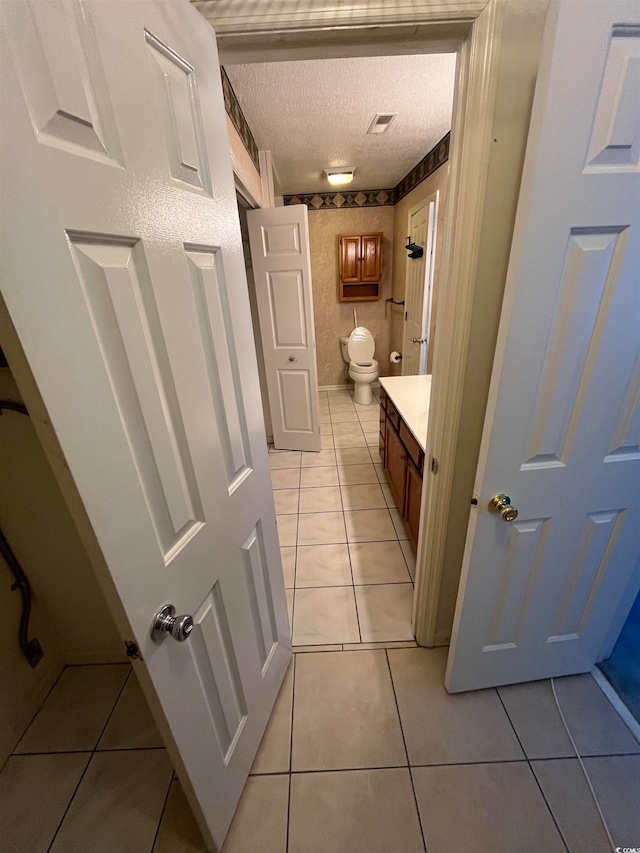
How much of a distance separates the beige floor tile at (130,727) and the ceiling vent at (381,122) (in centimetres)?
337

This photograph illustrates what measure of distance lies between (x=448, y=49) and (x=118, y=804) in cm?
239

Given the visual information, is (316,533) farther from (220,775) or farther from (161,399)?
(161,399)

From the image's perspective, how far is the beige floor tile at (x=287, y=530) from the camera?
214cm

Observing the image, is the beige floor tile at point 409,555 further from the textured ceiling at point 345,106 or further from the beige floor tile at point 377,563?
the textured ceiling at point 345,106

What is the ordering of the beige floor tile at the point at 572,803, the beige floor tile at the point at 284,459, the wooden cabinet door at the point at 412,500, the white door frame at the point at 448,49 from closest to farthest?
the white door frame at the point at 448,49, the beige floor tile at the point at 572,803, the wooden cabinet door at the point at 412,500, the beige floor tile at the point at 284,459

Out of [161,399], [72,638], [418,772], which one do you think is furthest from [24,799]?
[161,399]

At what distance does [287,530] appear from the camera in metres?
2.24

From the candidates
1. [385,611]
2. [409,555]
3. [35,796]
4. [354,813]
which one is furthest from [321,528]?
[35,796]

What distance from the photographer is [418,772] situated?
112cm

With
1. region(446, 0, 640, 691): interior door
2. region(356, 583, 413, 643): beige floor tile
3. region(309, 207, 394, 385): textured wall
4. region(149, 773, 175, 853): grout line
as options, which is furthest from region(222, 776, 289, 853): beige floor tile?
region(309, 207, 394, 385): textured wall

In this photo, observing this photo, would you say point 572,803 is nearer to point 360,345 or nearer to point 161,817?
point 161,817

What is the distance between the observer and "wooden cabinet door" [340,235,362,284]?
4.16 m

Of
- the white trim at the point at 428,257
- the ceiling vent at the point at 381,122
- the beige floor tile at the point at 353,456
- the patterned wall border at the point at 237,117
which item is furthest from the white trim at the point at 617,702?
the ceiling vent at the point at 381,122

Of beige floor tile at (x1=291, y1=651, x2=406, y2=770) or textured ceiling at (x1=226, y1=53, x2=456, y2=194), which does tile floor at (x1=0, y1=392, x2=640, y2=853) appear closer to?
beige floor tile at (x1=291, y1=651, x2=406, y2=770)
